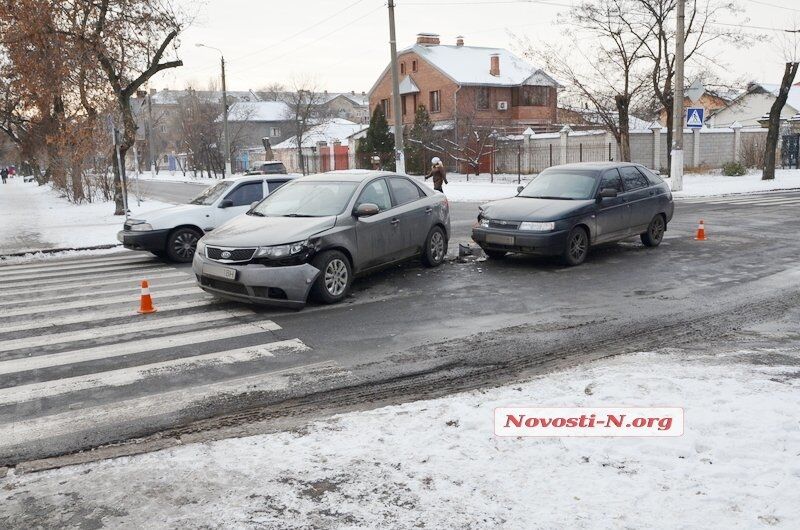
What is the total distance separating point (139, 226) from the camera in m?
12.5

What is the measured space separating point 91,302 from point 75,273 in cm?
323

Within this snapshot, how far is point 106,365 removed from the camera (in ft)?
20.9

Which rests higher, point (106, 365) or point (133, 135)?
point (133, 135)

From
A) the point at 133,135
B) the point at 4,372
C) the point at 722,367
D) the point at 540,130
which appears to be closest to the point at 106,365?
the point at 4,372

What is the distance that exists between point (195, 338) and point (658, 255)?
8.25m

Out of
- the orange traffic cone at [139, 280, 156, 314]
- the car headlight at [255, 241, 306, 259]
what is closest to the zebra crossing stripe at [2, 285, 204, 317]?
the orange traffic cone at [139, 280, 156, 314]

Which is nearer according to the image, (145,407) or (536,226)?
(145,407)

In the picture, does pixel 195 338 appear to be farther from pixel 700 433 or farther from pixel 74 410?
pixel 700 433

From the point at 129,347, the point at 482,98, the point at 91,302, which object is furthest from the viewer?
the point at 482,98

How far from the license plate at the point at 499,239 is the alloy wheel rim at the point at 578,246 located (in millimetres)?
974

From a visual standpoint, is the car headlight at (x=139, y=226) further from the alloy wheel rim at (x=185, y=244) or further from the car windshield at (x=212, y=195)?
the car windshield at (x=212, y=195)

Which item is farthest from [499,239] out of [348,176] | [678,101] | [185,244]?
[678,101]

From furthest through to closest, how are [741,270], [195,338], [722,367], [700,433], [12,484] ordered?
[741,270] < [195,338] < [722,367] < [700,433] < [12,484]

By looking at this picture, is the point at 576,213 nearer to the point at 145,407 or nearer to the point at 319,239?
the point at 319,239
